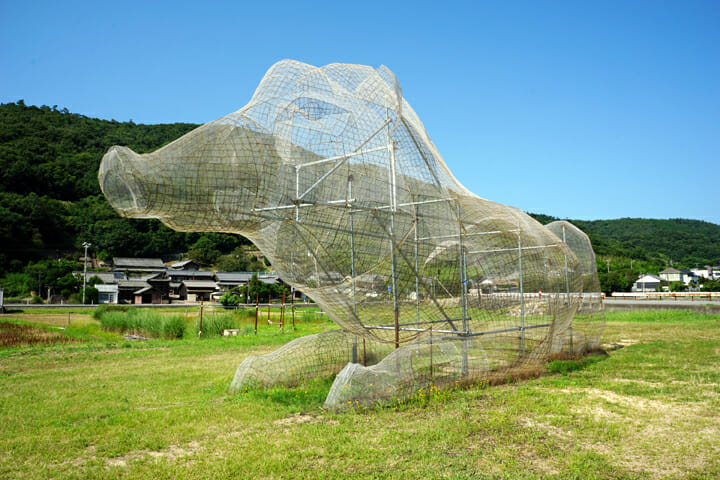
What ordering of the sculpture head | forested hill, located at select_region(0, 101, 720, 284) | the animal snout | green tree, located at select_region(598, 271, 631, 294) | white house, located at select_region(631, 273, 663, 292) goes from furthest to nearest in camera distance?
white house, located at select_region(631, 273, 663, 292)
forested hill, located at select_region(0, 101, 720, 284)
green tree, located at select_region(598, 271, 631, 294)
the sculpture head
the animal snout

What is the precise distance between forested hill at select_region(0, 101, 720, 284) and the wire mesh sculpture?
58.3 m

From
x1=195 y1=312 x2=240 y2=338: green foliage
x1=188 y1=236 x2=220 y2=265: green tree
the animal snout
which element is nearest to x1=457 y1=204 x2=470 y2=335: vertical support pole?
the animal snout

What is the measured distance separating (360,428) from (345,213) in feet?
10.0

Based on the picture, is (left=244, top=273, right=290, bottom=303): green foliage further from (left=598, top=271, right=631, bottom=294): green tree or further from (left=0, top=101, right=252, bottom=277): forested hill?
(left=598, top=271, right=631, bottom=294): green tree

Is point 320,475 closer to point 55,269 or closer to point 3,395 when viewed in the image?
point 3,395

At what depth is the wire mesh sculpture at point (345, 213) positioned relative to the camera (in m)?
6.57

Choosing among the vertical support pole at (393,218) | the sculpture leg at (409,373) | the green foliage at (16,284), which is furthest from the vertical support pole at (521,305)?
the green foliage at (16,284)

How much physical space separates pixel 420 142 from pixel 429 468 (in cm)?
476

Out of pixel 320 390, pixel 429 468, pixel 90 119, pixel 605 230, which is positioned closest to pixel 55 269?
pixel 90 119

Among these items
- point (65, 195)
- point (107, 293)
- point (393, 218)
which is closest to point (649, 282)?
point (107, 293)

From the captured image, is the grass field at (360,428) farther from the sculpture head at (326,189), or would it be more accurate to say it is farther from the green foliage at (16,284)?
the green foliage at (16,284)

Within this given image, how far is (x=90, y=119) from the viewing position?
85562 millimetres

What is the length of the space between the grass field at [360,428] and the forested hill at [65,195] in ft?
188

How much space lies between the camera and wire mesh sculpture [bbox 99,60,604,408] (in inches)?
259
